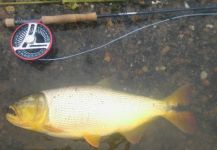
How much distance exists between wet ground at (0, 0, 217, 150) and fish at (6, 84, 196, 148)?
213 mm

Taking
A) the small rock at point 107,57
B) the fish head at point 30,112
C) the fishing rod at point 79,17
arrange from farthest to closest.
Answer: the small rock at point 107,57
the fishing rod at point 79,17
the fish head at point 30,112

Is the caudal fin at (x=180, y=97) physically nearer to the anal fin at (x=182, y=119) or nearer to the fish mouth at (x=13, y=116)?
the anal fin at (x=182, y=119)

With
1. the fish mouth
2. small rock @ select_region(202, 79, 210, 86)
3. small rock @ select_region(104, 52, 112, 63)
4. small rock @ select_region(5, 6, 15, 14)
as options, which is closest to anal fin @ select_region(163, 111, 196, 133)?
small rock @ select_region(202, 79, 210, 86)

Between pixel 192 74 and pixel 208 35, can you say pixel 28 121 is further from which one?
pixel 208 35

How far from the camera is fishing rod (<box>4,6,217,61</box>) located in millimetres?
3492

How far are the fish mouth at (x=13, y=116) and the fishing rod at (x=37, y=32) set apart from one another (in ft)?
1.35

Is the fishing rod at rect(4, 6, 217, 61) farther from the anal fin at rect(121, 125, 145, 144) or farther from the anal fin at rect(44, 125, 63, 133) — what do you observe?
the anal fin at rect(121, 125, 145, 144)

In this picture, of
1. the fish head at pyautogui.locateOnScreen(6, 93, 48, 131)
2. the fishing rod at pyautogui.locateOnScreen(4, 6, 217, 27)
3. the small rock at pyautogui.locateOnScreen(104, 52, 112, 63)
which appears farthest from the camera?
the small rock at pyautogui.locateOnScreen(104, 52, 112, 63)

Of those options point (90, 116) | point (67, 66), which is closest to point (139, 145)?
point (90, 116)

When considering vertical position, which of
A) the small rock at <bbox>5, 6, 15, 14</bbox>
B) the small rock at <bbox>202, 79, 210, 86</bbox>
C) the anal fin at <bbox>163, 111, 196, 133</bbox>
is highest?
the small rock at <bbox>5, 6, 15, 14</bbox>

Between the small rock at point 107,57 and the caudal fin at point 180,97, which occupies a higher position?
the small rock at point 107,57

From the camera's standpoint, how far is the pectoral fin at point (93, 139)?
10.7ft

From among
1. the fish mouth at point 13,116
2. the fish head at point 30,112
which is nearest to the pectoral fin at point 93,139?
the fish head at point 30,112

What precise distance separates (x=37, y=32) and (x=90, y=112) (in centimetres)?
73
